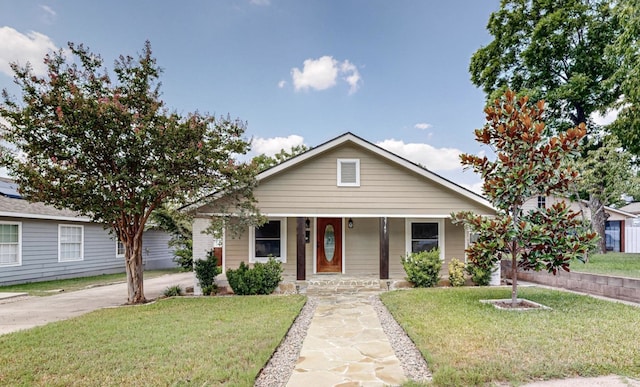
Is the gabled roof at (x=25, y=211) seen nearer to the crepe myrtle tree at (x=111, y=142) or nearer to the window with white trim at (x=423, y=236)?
the crepe myrtle tree at (x=111, y=142)

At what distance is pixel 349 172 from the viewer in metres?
11.2

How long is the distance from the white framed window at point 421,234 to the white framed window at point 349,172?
252cm

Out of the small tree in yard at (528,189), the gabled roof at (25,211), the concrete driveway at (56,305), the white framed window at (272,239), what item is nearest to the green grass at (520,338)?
the small tree in yard at (528,189)

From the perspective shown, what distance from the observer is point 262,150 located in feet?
100

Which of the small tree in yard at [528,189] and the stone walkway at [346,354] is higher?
the small tree in yard at [528,189]

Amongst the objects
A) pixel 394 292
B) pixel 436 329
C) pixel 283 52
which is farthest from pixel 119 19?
pixel 436 329

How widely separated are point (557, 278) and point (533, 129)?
5.98 m

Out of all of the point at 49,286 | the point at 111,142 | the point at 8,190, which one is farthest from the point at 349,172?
the point at 8,190

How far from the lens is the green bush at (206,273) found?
9953mm

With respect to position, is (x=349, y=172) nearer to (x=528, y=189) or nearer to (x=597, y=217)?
(x=528, y=189)

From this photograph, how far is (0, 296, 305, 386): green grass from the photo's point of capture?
4059 mm

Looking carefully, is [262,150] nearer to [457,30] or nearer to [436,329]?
[457,30]

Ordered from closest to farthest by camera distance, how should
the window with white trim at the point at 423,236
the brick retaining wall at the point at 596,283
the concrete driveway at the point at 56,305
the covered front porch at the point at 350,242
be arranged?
1. the concrete driveway at the point at 56,305
2. the brick retaining wall at the point at 596,283
3. the covered front porch at the point at 350,242
4. the window with white trim at the point at 423,236

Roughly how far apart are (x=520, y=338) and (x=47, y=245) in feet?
54.1
